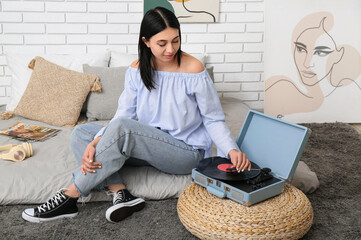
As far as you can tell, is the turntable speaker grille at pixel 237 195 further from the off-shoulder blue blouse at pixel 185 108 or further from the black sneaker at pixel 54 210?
the black sneaker at pixel 54 210

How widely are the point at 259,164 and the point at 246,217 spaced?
0.37 m

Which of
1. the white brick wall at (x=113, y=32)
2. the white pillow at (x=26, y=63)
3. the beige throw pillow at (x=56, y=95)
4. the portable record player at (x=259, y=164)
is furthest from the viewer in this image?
the white brick wall at (x=113, y=32)

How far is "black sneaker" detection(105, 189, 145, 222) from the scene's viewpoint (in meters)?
1.74

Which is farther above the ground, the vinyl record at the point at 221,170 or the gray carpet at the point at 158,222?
the vinyl record at the point at 221,170

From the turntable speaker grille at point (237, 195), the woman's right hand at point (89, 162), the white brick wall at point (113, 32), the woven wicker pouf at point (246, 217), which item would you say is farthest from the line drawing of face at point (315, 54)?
the woman's right hand at point (89, 162)

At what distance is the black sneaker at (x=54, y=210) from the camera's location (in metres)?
1.73

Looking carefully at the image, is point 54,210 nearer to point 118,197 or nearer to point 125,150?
point 118,197

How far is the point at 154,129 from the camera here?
1789 mm

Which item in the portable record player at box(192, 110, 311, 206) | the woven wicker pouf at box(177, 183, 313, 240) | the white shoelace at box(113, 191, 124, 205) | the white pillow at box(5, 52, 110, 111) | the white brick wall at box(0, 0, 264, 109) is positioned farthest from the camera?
the white brick wall at box(0, 0, 264, 109)

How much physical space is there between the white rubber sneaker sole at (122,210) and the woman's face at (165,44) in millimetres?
624

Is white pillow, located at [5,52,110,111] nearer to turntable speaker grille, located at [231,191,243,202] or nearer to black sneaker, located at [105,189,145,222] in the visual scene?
black sneaker, located at [105,189,145,222]

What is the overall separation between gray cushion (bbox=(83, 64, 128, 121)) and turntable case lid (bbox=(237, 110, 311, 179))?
1.02 metres

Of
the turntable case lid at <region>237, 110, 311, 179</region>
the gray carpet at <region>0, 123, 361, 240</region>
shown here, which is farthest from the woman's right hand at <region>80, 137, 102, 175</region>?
the turntable case lid at <region>237, 110, 311, 179</region>

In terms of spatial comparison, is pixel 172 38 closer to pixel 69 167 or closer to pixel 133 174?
pixel 133 174
